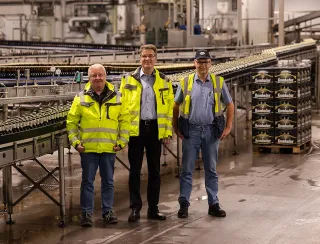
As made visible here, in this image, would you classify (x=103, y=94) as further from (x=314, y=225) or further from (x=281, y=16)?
(x=281, y=16)

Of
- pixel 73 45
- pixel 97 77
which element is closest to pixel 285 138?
pixel 97 77

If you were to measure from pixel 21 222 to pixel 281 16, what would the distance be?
13540 mm

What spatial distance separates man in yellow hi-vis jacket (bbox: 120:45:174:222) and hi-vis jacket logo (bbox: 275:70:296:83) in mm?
4943

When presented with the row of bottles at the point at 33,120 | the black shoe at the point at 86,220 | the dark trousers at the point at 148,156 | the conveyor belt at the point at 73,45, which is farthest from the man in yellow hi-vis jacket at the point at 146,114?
the conveyor belt at the point at 73,45

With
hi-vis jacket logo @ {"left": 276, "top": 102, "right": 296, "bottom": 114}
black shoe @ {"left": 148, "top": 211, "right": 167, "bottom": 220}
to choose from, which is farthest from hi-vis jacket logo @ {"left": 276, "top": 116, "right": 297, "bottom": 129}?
black shoe @ {"left": 148, "top": 211, "right": 167, "bottom": 220}

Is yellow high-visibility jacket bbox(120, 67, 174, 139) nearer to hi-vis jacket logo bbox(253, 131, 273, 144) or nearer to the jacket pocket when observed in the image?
the jacket pocket

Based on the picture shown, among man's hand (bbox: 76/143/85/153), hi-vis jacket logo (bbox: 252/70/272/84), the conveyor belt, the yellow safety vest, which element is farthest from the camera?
the conveyor belt

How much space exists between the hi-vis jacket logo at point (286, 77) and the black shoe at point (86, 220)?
18.4 ft

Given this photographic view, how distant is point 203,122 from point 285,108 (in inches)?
192

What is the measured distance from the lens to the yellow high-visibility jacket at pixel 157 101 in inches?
284

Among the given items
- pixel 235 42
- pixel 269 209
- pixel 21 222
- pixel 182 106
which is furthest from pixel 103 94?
pixel 235 42

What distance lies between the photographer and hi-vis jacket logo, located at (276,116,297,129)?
12.0m

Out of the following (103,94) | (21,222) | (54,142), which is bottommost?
(21,222)

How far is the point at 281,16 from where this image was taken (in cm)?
1973
